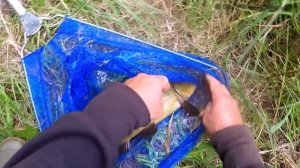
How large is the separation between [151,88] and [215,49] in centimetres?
27

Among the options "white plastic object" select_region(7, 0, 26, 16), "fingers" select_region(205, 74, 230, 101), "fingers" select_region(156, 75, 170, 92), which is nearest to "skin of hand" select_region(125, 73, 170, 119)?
"fingers" select_region(156, 75, 170, 92)

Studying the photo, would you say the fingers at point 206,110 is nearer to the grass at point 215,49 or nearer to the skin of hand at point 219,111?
the skin of hand at point 219,111

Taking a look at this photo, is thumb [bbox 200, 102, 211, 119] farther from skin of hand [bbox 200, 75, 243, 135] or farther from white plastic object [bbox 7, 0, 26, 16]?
white plastic object [bbox 7, 0, 26, 16]

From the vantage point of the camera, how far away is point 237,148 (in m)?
1.43

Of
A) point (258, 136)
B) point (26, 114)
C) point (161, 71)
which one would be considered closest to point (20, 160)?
point (26, 114)

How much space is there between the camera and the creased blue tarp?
1.48 meters

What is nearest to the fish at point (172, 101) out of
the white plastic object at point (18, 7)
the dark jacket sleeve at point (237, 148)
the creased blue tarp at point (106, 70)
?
the creased blue tarp at point (106, 70)

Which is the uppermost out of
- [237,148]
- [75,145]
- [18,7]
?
[18,7]

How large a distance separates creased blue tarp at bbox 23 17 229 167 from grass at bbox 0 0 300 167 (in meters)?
0.07

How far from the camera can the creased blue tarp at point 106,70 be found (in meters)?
1.48

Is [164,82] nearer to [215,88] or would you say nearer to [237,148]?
[215,88]

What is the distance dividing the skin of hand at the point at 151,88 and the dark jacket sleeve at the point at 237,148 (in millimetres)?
181

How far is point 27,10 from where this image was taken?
158cm

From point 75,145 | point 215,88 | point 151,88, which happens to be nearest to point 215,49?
point 215,88
